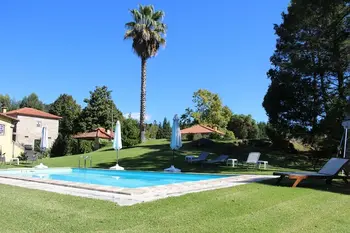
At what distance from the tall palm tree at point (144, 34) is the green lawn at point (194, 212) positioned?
964 inches

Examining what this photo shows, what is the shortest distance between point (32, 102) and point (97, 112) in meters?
33.3

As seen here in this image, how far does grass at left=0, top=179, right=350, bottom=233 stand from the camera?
5.07 m

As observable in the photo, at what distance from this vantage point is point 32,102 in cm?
7362

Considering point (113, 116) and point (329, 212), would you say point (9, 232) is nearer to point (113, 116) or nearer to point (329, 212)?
point (329, 212)

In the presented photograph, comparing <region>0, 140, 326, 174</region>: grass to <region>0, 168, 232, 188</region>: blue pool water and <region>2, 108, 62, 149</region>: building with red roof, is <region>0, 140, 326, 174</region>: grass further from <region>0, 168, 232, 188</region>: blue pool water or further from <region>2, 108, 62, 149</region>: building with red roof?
<region>2, 108, 62, 149</region>: building with red roof

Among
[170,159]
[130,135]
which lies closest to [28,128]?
[130,135]

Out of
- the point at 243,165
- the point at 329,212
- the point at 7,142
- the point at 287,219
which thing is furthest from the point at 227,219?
the point at 7,142

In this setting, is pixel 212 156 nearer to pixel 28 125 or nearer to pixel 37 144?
pixel 37 144

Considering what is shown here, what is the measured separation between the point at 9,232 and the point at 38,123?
1726 inches

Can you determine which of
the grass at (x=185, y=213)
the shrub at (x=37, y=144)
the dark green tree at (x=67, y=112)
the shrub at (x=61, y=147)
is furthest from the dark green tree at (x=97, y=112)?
the grass at (x=185, y=213)

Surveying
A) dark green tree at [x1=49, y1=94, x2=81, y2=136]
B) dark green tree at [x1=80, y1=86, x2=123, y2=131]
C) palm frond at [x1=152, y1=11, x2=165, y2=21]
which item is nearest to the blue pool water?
palm frond at [x1=152, y1=11, x2=165, y2=21]

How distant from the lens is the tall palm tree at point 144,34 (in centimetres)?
3241

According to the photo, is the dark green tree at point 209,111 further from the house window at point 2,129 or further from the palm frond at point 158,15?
the house window at point 2,129

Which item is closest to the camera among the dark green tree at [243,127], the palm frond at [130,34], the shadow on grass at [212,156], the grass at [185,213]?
the grass at [185,213]
